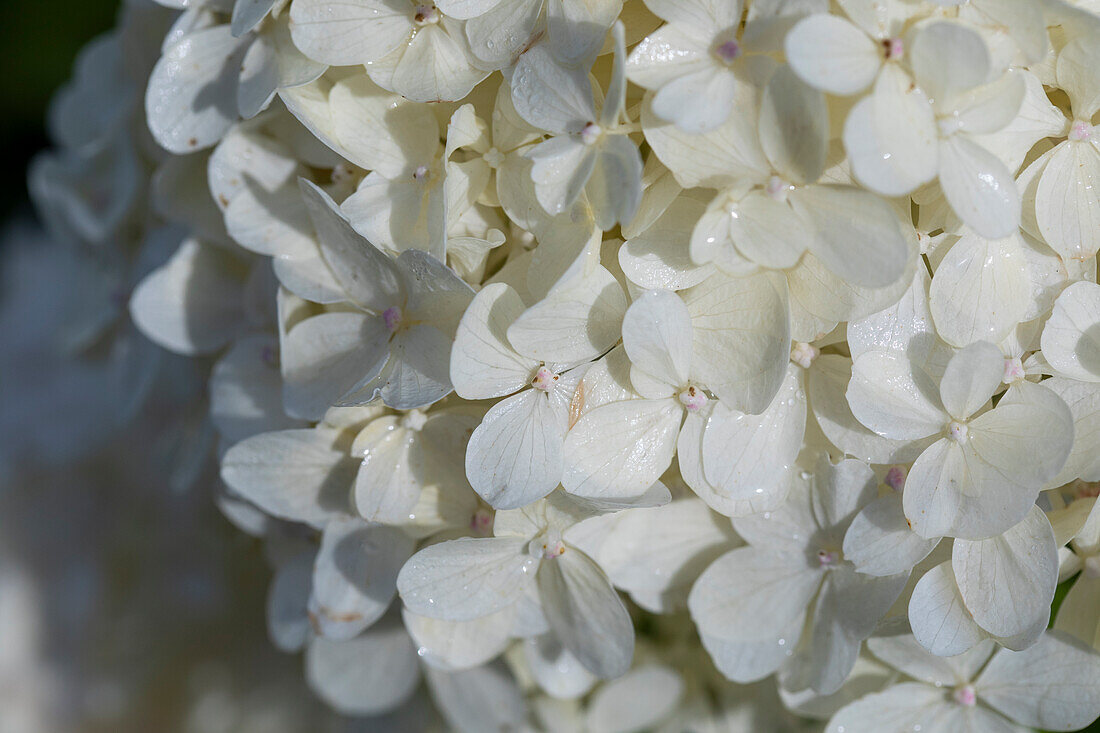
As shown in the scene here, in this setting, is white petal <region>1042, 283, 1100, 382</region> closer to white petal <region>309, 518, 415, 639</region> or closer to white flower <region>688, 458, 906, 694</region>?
white flower <region>688, 458, 906, 694</region>

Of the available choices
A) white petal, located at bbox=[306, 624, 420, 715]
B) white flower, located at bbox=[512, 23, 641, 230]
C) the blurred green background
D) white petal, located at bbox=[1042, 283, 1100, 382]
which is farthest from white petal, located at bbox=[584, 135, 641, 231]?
the blurred green background

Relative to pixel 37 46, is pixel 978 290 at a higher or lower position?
higher

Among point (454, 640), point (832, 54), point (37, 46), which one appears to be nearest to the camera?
point (832, 54)

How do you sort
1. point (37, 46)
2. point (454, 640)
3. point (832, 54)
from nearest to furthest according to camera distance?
1. point (832, 54)
2. point (454, 640)
3. point (37, 46)

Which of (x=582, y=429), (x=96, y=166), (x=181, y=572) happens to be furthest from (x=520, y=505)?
(x=181, y=572)

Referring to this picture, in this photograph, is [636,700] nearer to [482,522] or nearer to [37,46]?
[482,522]

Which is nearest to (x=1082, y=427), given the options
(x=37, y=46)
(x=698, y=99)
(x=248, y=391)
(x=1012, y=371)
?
(x=1012, y=371)
